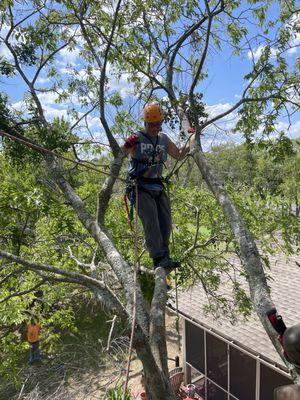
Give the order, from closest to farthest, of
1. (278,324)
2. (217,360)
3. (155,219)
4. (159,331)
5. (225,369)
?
(278,324) → (159,331) → (155,219) → (225,369) → (217,360)

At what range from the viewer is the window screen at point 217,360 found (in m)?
8.53

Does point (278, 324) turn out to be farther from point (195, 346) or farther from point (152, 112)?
point (195, 346)

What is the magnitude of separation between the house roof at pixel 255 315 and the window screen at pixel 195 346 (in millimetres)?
831

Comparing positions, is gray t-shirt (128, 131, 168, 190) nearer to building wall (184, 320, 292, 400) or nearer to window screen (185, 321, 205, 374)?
building wall (184, 320, 292, 400)

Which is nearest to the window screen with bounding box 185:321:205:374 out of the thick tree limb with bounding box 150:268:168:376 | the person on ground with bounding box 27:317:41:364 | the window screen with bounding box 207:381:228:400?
the window screen with bounding box 207:381:228:400

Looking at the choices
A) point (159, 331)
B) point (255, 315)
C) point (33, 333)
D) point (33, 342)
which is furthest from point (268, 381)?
point (33, 342)

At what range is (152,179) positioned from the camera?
12.9ft

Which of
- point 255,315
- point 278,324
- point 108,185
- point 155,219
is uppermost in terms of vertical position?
point 108,185

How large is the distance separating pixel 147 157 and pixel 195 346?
Result: 7.27m

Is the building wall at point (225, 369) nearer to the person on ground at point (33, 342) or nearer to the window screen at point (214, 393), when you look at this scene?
the window screen at point (214, 393)

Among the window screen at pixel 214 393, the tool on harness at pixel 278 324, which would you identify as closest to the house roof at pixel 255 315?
the window screen at pixel 214 393

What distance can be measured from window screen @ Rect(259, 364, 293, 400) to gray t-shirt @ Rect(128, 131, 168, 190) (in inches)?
217

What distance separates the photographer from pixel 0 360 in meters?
6.33

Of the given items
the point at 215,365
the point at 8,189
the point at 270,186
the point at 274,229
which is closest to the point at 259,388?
the point at 215,365
